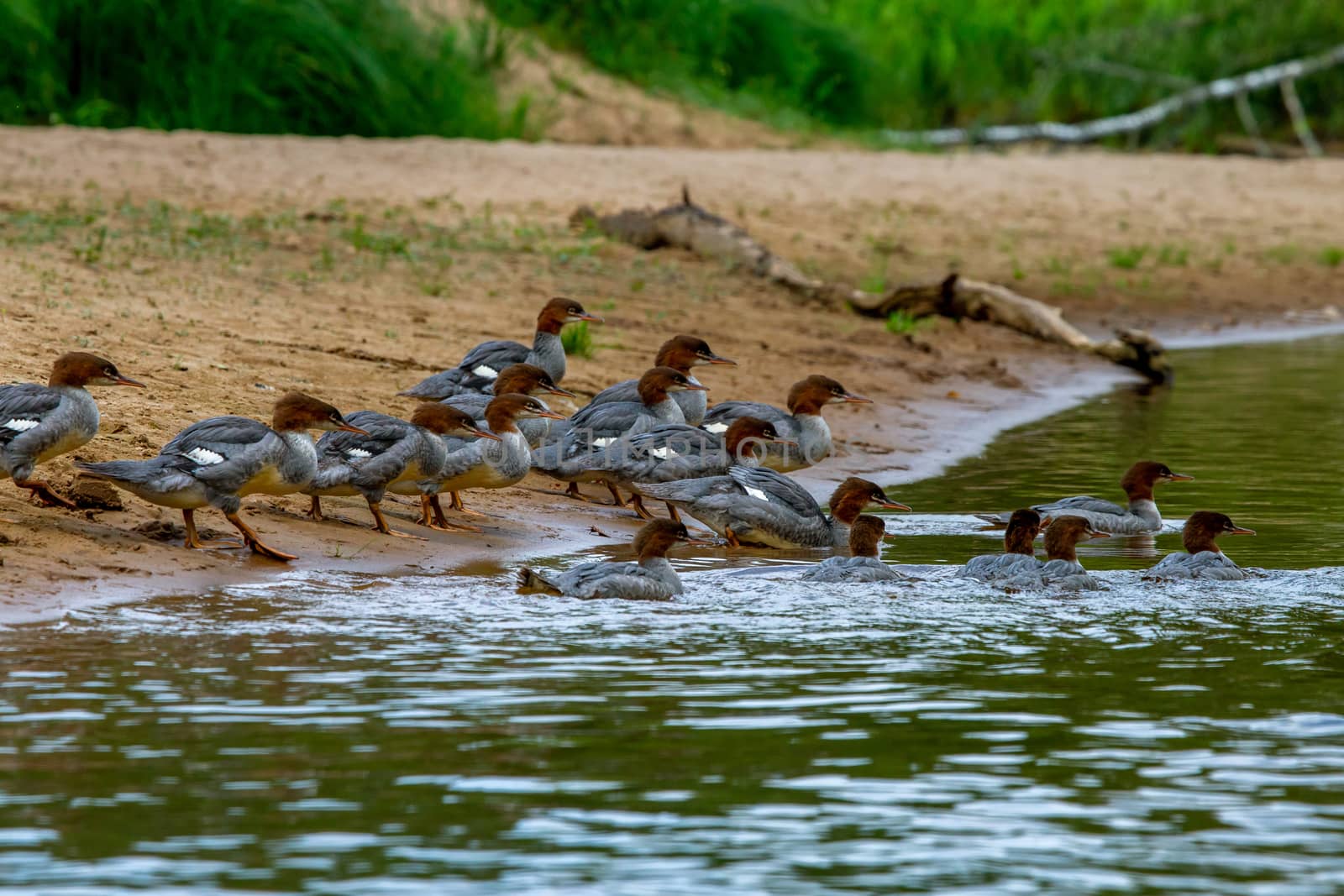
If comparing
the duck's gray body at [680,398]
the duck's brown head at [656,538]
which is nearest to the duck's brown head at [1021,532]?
the duck's brown head at [656,538]

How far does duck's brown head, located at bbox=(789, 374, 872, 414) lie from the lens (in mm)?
11203

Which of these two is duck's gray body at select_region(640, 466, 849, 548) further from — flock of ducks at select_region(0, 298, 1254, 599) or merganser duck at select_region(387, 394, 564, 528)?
merganser duck at select_region(387, 394, 564, 528)

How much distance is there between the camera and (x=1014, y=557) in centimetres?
848

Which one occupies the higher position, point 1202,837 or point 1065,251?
point 1065,251

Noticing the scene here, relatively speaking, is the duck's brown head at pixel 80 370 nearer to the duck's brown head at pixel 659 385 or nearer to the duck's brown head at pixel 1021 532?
the duck's brown head at pixel 659 385

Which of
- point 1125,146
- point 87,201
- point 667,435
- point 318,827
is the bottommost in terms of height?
point 318,827

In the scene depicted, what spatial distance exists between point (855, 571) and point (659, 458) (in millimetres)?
2137

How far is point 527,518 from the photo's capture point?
10.2 m

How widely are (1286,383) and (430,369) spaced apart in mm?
7619

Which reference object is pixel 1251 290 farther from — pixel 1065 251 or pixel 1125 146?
pixel 1125 146

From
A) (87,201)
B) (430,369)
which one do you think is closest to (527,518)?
(430,369)

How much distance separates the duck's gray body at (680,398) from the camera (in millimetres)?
11406

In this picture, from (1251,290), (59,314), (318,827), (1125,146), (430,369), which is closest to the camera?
(318,827)

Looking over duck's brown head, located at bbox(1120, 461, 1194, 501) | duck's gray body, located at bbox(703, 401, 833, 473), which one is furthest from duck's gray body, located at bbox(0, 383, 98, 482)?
duck's brown head, located at bbox(1120, 461, 1194, 501)
